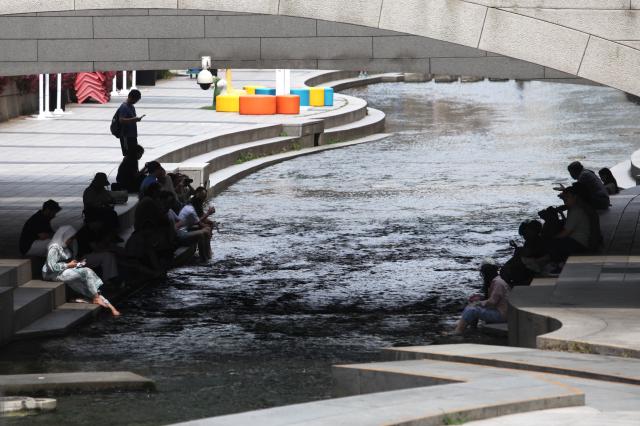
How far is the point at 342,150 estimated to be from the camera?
115 feet

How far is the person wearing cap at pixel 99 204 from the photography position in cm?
1800

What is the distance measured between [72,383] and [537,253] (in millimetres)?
6452

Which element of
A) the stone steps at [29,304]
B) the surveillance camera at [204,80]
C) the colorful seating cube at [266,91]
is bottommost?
the stone steps at [29,304]

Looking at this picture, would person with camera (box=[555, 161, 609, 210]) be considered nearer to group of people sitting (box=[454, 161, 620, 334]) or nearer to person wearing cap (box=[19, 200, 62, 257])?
group of people sitting (box=[454, 161, 620, 334])

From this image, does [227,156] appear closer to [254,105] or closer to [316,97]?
[254,105]

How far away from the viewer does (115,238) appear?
17344 mm

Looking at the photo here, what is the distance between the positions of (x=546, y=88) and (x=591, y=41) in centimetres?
4876

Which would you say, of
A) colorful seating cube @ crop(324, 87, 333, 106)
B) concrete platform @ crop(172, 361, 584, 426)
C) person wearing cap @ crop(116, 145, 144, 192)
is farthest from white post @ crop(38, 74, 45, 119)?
concrete platform @ crop(172, 361, 584, 426)

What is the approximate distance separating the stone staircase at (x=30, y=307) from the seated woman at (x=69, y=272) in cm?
12

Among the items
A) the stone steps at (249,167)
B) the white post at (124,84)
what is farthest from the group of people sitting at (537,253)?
the white post at (124,84)

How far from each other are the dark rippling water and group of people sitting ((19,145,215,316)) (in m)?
0.41

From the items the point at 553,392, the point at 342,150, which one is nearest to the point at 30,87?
the point at 342,150

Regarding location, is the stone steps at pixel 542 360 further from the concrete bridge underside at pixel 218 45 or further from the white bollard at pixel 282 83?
the white bollard at pixel 282 83

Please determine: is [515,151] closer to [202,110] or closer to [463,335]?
[202,110]
